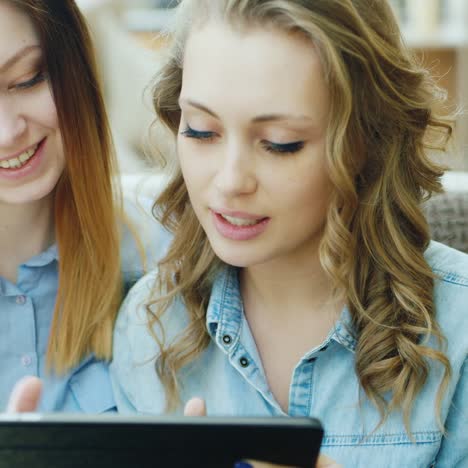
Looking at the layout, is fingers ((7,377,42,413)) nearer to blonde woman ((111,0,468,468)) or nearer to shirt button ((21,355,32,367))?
blonde woman ((111,0,468,468))

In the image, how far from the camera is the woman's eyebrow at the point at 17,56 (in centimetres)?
130

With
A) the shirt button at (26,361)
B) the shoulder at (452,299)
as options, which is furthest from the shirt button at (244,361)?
the shirt button at (26,361)

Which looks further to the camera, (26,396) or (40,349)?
(40,349)

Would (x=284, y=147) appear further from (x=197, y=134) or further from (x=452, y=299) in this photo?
(x=452, y=299)

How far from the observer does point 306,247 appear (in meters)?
1.26


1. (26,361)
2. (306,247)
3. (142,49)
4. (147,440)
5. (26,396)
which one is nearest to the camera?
(147,440)

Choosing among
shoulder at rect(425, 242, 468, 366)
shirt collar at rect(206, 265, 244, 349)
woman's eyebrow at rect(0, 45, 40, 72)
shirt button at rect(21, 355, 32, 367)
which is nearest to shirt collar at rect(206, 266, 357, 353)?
shirt collar at rect(206, 265, 244, 349)

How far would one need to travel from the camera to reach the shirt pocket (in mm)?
1438

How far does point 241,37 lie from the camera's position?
1.07 m

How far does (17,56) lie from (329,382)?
28.9 inches

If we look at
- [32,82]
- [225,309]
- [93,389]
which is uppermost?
[32,82]

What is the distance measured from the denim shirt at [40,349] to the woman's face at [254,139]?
438mm

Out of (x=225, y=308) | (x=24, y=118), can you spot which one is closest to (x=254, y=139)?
(x=225, y=308)

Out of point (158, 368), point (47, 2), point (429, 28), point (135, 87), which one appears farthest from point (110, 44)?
point (158, 368)
